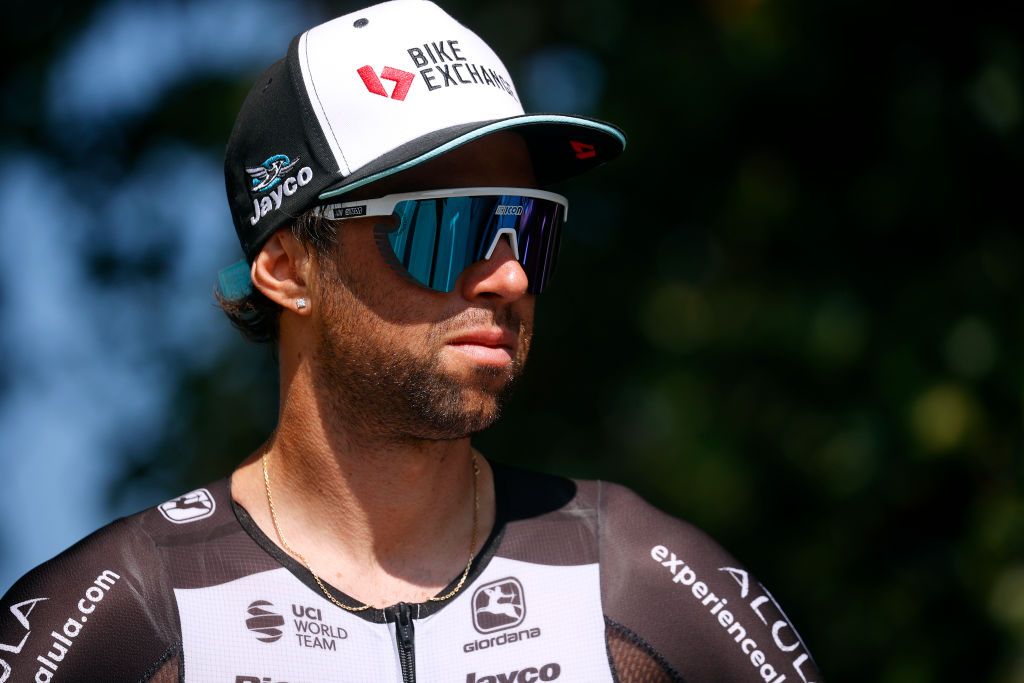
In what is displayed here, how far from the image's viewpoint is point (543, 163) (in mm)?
3311

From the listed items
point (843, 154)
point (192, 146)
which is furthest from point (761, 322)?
point (192, 146)

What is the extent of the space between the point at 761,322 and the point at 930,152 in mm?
1063

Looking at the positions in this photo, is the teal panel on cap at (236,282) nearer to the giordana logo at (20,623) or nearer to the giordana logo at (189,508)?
the giordana logo at (189,508)

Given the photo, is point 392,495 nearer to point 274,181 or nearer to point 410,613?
point 410,613

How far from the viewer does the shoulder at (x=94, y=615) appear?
9.29ft

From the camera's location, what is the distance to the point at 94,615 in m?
2.87

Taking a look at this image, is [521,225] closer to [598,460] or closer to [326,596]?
[326,596]

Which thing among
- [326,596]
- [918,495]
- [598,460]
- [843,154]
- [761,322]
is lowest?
[598,460]

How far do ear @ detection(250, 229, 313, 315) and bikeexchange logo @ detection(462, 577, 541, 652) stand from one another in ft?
2.35

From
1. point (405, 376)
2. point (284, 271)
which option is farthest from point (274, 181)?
point (405, 376)

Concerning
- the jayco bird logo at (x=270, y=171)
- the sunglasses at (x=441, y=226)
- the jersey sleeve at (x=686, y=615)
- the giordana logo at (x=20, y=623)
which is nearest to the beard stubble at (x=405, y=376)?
the sunglasses at (x=441, y=226)

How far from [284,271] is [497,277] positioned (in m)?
0.51

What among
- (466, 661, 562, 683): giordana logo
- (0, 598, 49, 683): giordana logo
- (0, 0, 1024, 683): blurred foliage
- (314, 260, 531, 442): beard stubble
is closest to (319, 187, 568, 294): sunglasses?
(314, 260, 531, 442): beard stubble

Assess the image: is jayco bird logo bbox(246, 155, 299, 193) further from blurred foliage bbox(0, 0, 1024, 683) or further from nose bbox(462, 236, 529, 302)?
blurred foliage bbox(0, 0, 1024, 683)
